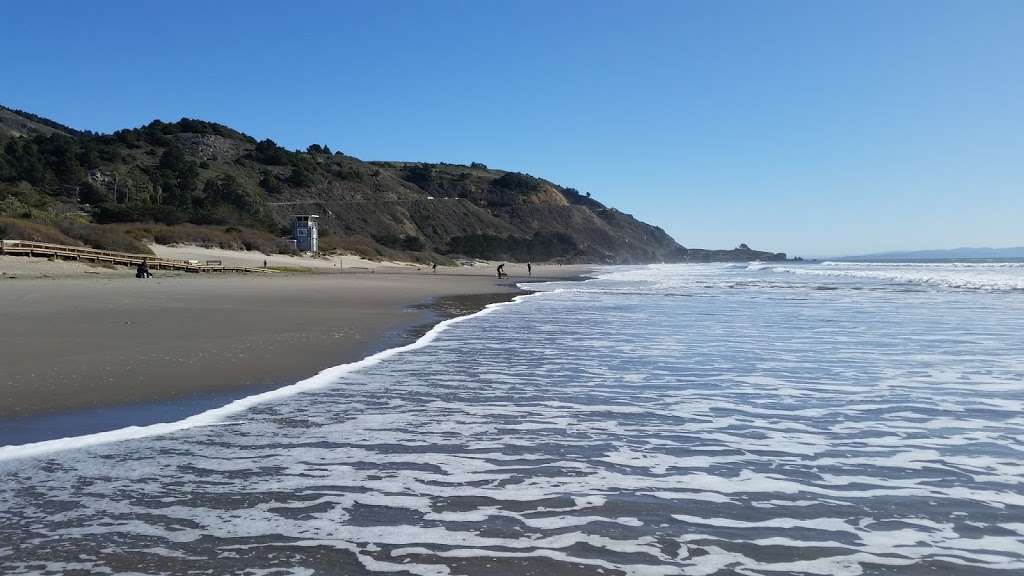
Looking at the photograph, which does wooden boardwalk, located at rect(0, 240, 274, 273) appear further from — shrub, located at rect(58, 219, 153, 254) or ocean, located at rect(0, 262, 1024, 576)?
ocean, located at rect(0, 262, 1024, 576)

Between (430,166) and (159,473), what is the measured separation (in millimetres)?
173930

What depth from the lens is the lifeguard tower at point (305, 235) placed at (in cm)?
6288

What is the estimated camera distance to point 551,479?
4965mm

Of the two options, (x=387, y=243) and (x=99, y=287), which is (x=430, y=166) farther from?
(x=99, y=287)

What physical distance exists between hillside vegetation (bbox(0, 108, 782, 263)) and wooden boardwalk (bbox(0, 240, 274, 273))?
336 centimetres

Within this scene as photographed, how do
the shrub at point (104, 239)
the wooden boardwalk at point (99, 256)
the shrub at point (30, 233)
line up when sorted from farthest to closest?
1. the shrub at point (104, 239)
2. the shrub at point (30, 233)
3. the wooden boardwalk at point (99, 256)

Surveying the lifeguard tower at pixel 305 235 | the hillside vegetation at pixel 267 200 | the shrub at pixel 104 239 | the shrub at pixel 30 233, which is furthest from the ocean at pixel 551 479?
the lifeguard tower at pixel 305 235

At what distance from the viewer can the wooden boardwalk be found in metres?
32.8

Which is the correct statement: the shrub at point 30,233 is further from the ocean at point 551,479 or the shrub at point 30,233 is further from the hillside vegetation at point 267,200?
the ocean at point 551,479

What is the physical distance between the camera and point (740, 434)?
6316 mm

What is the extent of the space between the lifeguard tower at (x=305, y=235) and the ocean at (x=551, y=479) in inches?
2181

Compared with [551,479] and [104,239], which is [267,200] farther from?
[551,479]

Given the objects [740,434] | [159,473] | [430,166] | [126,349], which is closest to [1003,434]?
[740,434]

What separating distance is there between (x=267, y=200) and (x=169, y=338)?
91.9 meters
